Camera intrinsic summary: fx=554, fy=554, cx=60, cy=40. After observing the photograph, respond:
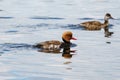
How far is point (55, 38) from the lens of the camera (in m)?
27.5

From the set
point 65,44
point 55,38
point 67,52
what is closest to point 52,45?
point 67,52

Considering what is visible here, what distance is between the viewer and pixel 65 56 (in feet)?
74.4

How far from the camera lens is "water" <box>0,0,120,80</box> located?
61.5 ft

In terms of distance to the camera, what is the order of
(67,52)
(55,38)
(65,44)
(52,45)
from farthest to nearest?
1. (55,38)
2. (65,44)
3. (52,45)
4. (67,52)

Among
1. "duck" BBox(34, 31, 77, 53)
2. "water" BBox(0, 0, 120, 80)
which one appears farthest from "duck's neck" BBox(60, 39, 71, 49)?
"water" BBox(0, 0, 120, 80)

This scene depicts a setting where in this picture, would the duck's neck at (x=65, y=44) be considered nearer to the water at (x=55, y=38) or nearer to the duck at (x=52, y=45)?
the duck at (x=52, y=45)

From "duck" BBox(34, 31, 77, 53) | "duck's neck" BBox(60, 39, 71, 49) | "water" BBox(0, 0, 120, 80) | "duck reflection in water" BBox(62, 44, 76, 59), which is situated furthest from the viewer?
"duck's neck" BBox(60, 39, 71, 49)

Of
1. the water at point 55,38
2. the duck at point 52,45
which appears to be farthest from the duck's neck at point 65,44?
the water at point 55,38

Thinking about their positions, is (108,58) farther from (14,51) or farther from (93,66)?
(14,51)

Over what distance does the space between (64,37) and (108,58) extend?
16.9 feet

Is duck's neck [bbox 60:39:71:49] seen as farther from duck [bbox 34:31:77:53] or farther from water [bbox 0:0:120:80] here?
water [bbox 0:0:120:80]

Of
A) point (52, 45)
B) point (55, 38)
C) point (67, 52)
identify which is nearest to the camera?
point (67, 52)

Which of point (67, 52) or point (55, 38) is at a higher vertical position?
point (55, 38)

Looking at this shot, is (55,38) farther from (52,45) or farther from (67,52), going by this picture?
(67,52)
